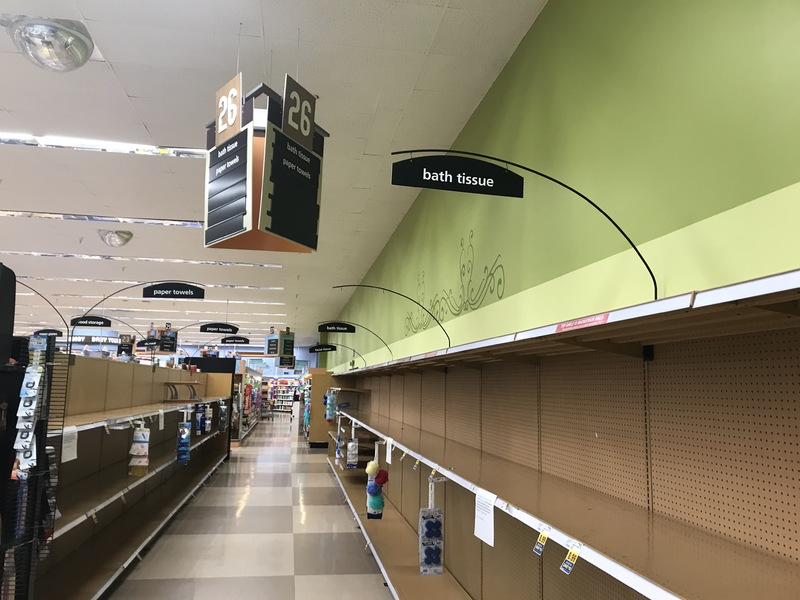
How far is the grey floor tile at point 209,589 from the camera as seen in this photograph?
446cm

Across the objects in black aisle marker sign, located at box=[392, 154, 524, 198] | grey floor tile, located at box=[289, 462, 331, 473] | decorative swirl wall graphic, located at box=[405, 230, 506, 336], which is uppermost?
black aisle marker sign, located at box=[392, 154, 524, 198]

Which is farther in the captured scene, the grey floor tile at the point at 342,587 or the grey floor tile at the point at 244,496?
the grey floor tile at the point at 244,496

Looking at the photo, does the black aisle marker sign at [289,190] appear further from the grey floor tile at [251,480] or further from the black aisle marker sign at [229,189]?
the grey floor tile at [251,480]

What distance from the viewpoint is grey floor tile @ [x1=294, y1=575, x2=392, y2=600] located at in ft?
15.0

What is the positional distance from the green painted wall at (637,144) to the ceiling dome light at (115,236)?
21.2 feet

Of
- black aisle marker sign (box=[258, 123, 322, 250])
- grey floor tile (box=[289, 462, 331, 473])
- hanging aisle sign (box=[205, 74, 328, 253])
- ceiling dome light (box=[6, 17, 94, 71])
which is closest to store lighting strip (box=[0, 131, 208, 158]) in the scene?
ceiling dome light (box=[6, 17, 94, 71])

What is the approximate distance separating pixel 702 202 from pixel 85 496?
14.7 ft

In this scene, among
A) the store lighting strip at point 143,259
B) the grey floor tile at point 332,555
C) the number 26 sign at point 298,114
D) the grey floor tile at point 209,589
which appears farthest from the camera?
the store lighting strip at point 143,259

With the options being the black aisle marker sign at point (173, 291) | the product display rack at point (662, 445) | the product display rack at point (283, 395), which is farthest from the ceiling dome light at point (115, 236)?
the product display rack at point (283, 395)

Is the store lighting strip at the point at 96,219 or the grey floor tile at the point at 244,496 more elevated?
the store lighting strip at the point at 96,219

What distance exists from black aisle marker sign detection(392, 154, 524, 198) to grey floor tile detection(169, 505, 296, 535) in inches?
208

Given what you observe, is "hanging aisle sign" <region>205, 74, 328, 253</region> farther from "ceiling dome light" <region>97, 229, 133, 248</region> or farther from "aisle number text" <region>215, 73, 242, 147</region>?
"ceiling dome light" <region>97, 229, 133, 248</region>

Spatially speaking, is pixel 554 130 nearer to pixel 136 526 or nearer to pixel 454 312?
pixel 454 312

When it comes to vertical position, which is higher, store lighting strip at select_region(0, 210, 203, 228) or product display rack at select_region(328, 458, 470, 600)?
store lighting strip at select_region(0, 210, 203, 228)
